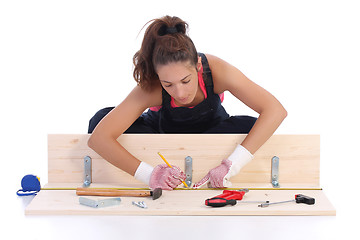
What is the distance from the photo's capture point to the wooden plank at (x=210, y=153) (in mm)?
3203

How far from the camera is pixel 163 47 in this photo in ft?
9.67

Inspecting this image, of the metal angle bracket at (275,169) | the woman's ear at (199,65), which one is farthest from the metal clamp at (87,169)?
the metal angle bracket at (275,169)

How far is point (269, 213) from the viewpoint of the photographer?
2.67 m

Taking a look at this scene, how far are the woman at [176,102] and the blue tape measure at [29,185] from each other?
38 cm

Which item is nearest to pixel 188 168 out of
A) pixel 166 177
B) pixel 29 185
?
pixel 166 177

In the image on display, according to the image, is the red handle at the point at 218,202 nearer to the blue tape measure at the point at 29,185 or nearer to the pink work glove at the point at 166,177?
the pink work glove at the point at 166,177

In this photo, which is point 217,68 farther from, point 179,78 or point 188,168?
point 188,168

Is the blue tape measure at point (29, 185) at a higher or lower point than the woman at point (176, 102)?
lower

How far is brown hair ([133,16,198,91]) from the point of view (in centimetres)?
294

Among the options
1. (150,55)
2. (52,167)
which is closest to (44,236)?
(52,167)

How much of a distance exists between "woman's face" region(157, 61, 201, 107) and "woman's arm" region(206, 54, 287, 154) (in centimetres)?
26

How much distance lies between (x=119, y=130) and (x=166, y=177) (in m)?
0.39

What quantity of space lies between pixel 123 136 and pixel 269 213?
0.97 metres

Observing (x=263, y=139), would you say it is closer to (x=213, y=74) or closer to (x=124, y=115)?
(x=213, y=74)
